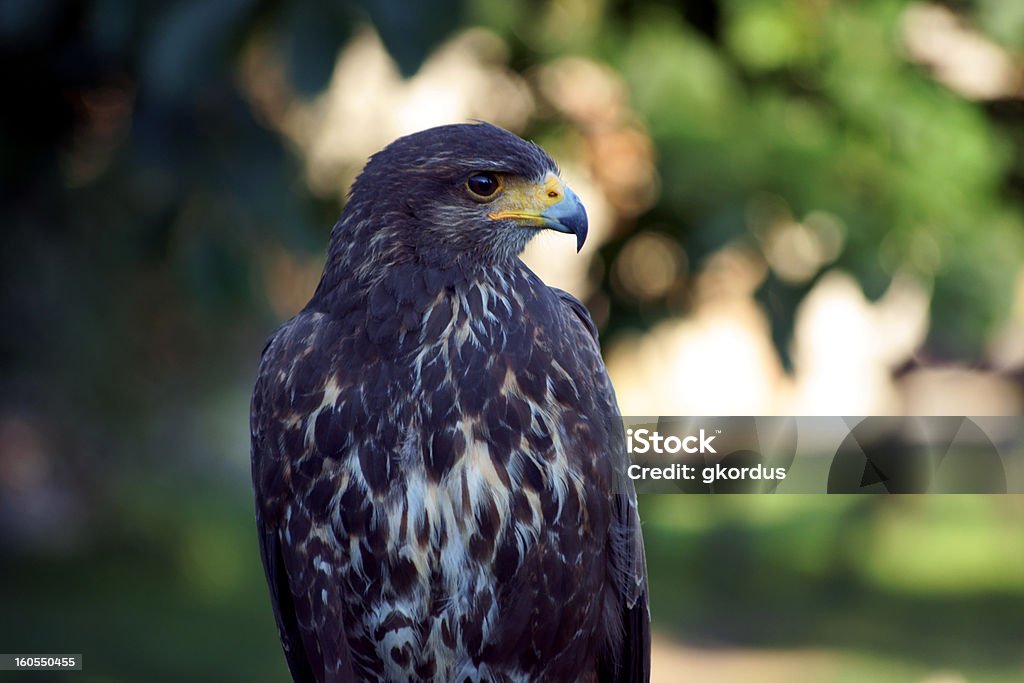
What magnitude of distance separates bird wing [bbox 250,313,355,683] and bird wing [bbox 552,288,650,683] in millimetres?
631

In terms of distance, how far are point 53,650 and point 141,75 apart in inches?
187

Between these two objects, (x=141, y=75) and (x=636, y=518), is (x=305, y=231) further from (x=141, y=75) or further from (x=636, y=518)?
(x=636, y=518)

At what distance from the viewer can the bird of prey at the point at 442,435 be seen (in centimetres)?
281

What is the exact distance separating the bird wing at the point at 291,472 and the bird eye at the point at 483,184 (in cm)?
47

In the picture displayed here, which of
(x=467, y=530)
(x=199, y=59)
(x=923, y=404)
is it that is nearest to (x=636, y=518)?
(x=467, y=530)

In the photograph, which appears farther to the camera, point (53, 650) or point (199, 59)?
point (53, 650)

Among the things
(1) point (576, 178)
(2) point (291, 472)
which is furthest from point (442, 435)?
(1) point (576, 178)

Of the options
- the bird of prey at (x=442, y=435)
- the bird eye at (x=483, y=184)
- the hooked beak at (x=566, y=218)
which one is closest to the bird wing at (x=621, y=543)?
the bird of prey at (x=442, y=435)

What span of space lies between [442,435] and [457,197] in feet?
1.75

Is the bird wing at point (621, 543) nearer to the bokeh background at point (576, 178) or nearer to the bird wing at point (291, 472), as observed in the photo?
the bird wing at point (291, 472)

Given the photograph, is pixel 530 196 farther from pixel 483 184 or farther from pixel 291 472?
pixel 291 472

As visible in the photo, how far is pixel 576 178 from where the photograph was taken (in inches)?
258

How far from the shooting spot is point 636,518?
124 inches

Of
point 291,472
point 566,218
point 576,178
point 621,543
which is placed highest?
point 576,178
